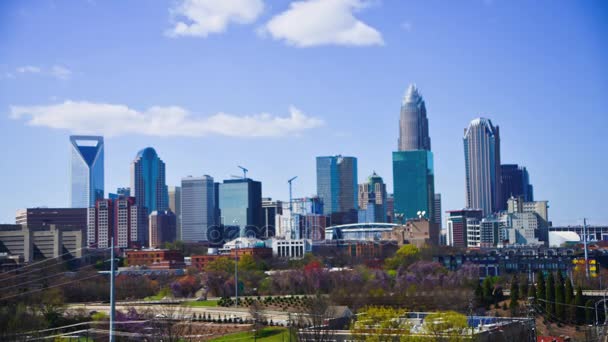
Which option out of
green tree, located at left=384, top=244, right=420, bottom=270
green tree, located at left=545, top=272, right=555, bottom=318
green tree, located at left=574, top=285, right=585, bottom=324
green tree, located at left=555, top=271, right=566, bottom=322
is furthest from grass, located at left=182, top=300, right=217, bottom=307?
green tree, located at left=384, top=244, right=420, bottom=270

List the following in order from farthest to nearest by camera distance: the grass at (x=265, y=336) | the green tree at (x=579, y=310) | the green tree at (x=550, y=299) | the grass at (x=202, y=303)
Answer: the grass at (x=202, y=303)
the green tree at (x=550, y=299)
the green tree at (x=579, y=310)
the grass at (x=265, y=336)

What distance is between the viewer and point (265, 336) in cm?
6028

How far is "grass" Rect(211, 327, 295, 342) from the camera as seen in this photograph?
59094 mm

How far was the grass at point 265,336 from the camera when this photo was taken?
59.1m

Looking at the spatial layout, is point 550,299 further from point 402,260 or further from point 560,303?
point 402,260

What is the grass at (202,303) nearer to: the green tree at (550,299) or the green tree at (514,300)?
the green tree at (514,300)

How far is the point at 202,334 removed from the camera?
6312 centimetres

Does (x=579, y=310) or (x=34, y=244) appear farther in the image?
(x=34, y=244)

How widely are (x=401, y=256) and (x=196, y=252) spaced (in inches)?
2159

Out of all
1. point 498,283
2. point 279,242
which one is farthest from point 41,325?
point 279,242

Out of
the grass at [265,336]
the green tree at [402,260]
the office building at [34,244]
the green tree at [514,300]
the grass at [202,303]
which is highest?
the office building at [34,244]

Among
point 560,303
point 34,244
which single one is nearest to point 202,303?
point 560,303

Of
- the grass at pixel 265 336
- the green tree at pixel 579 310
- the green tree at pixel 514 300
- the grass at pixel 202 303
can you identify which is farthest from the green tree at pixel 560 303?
the grass at pixel 202 303

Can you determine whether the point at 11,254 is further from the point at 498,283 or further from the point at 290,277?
the point at 498,283
